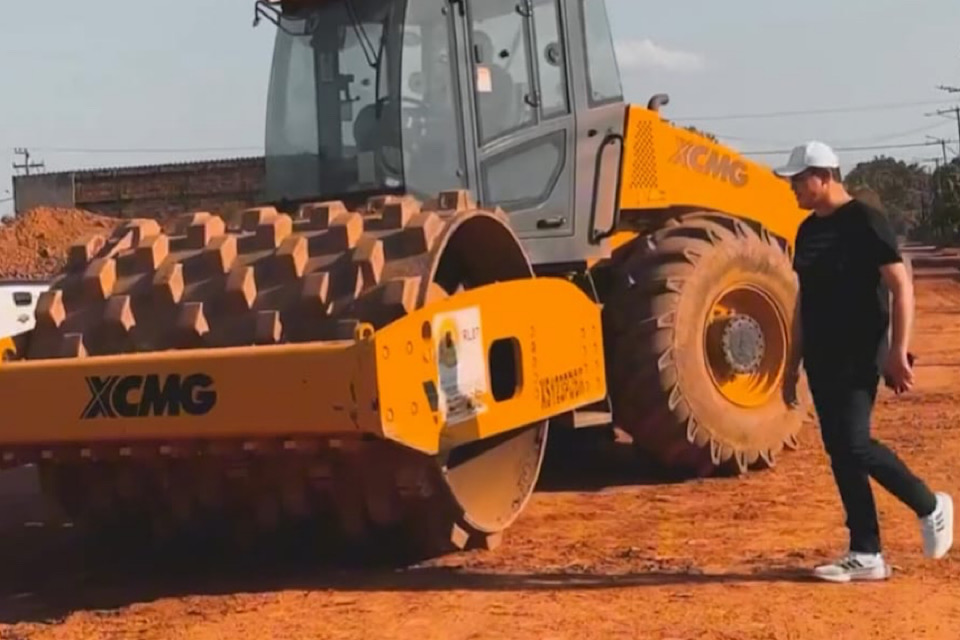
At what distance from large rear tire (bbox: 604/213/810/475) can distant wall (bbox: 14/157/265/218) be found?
51.8 feet

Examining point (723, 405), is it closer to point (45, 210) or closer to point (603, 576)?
point (603, 576)

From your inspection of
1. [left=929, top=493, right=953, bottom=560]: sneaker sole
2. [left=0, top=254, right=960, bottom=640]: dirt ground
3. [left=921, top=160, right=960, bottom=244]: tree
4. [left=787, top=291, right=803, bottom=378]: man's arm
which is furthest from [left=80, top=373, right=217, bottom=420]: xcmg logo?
[left=921, top=160, right=960, bottom=244]: tree

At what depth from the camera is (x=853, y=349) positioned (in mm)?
5633

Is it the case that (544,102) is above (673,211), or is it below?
above

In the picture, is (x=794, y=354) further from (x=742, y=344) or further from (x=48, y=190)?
(x=48, y=190)

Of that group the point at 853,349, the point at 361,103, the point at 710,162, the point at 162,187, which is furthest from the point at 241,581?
the point at 162,187

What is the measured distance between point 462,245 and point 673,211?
9.25 feet

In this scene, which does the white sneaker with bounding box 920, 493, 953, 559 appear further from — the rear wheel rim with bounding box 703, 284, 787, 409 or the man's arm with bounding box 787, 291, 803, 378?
the man's arm with bounding box 787, 291, 803, 378

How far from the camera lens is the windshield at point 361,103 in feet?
22.9

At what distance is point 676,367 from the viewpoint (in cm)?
798

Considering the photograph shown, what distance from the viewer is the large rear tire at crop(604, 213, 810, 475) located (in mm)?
7980

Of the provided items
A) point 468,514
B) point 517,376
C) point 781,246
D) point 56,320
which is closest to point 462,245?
point 517,376

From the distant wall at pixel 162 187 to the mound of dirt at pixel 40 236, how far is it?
995 mm

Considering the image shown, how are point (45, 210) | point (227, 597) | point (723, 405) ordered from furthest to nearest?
point (45, 210)
point (723, 405)
point (227, 597)
